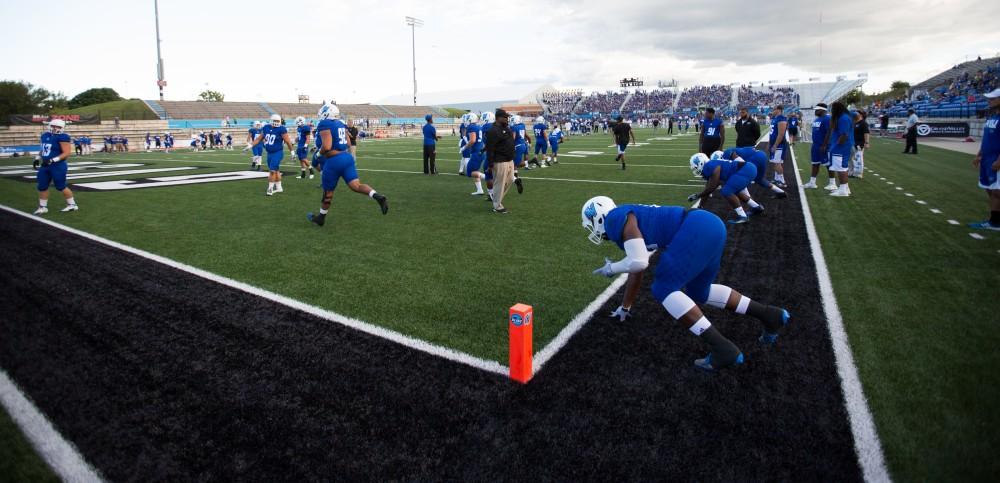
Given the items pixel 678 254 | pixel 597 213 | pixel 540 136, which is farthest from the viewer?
pixel 540 136

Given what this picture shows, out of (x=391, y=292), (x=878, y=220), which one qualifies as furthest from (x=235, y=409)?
(x=878, y=220)

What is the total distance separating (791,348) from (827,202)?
7.80m

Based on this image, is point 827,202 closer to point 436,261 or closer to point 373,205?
point 436,261

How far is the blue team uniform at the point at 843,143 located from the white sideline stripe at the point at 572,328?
310 inches

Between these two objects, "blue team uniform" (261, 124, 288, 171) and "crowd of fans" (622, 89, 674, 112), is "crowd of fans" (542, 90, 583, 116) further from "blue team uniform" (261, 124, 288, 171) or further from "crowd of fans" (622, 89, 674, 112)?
"blue team uniform" (261, 124, 288, 171)

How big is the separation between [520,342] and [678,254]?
3.93ft

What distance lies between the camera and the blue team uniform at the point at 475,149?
484 inches

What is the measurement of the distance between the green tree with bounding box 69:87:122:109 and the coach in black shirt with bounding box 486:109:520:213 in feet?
294

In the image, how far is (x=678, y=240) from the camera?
3.51 metres

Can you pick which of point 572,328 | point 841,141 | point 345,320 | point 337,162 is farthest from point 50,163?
point 841,141

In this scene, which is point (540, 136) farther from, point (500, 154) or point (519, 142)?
point (500, 154)

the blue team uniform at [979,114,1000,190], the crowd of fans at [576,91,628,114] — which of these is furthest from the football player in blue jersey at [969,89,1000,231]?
the crowd of fans at [576,91,628,114]

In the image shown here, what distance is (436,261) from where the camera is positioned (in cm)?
638

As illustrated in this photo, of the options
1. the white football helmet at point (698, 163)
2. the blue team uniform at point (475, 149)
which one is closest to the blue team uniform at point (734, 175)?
the white football helmet at point (698, 163)
